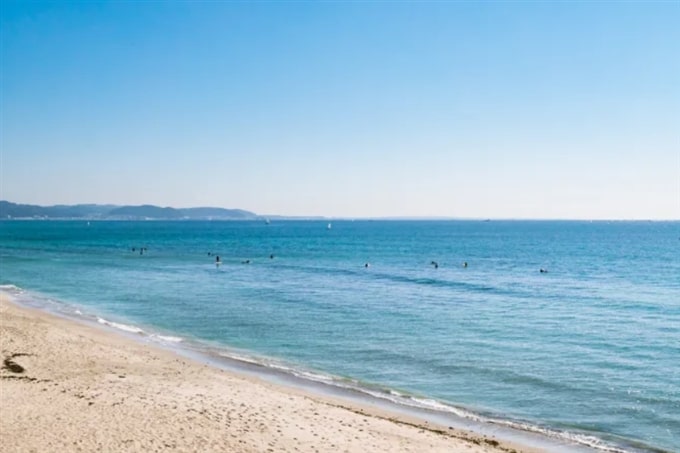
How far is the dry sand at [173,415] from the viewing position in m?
13.8

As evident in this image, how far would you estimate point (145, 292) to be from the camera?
4522 cm

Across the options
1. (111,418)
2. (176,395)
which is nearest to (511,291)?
(176,395)

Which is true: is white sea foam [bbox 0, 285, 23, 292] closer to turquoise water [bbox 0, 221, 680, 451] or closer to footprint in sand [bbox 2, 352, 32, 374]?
turquoise water [bbox 0, 221, 680, 451]

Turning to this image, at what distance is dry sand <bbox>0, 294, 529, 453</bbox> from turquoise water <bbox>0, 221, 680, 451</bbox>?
3167mm

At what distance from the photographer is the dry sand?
45.3ft

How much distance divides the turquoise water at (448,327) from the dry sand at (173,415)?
317cm

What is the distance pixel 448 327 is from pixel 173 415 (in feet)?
60.1

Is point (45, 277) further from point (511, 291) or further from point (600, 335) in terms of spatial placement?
point (600, 335)

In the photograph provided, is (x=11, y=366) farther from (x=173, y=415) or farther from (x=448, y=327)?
(x=448, y=327)

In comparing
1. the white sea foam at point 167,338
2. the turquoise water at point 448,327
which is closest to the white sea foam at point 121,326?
the turquoise water at point 448,327

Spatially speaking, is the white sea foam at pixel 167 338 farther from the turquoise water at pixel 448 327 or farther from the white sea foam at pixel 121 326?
the white sea foam at pixel 121 326

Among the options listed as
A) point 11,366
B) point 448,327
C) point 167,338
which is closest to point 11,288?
point 167,338

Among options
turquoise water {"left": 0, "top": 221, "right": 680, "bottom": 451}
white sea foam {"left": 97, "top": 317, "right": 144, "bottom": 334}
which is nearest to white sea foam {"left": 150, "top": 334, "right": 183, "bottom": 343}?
turquoise water {"left": 0, "top": 221, "right": 680, "bottom": 451}

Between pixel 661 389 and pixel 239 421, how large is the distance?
1419cm
